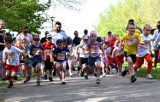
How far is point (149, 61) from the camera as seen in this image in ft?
41.5

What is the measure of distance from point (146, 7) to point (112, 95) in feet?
186

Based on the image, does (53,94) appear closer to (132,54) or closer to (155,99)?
(155,99)

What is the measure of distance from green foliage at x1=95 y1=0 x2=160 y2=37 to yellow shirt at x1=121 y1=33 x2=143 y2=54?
160 ft

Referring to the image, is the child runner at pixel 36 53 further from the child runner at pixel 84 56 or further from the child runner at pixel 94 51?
the child runner at pixel 94 51

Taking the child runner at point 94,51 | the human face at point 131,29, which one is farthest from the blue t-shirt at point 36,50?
the human face at point 131,29

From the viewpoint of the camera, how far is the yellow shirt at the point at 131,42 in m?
12.2

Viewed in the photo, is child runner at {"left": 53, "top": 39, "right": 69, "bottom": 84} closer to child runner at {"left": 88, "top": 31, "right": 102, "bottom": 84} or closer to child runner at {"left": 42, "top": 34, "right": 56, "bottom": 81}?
child runner at {"left": 88, "top": 31, "right": 102, "bottom": 84}

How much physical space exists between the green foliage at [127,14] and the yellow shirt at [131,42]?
48915 millimetres

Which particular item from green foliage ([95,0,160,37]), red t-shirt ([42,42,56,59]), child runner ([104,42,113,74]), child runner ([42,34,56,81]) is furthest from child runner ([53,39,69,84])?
green foliage ([95,0,160,37])

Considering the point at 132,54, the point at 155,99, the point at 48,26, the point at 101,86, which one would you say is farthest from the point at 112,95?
the point at 48,26

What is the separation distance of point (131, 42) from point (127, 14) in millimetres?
73680

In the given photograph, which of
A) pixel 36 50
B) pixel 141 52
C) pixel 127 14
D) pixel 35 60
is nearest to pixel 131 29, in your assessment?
pixel 141 52

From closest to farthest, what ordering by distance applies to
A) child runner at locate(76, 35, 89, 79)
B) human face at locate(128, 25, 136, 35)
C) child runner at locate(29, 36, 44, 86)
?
human face at locate(128, 25, 136, 35), child runner at locate(29, 36, 44, 86), child runner at locate(76, 35, 89, 79)

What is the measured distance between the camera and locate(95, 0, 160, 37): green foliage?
6225cm
